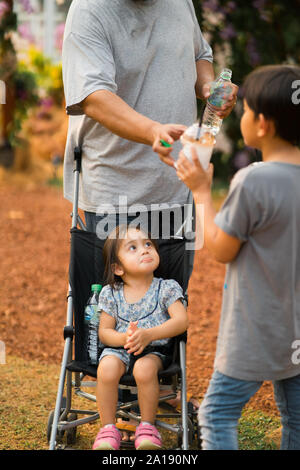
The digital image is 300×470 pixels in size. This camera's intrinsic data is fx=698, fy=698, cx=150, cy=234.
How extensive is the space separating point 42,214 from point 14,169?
2.00 meters

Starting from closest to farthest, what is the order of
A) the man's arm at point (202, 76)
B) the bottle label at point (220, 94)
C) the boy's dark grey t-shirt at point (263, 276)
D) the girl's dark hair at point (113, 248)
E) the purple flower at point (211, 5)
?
1. the boy's dark grey t-shirt at point (263, 276)
2. the bottle label at point (220, 94)
3. the girl's dark hair at point (113, 248)
4. the man's arm at point (202, 76)
5. the purple flower at point (211, 5)

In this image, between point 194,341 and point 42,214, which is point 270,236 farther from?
point 42,214

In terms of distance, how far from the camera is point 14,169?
31.9 feet

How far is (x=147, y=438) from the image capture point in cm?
271

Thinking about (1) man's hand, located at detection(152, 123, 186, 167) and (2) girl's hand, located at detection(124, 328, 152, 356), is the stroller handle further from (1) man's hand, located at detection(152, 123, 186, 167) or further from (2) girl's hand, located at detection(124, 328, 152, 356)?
(2) girl's hand, located at detection(124, 328, 152, 356)

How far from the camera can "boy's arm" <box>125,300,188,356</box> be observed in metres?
2.76

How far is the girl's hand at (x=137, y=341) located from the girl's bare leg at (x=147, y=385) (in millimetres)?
53

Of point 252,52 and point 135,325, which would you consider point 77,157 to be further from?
point 252,52

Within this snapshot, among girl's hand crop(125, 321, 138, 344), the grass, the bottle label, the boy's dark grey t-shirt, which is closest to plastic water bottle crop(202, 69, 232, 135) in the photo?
the bottle label

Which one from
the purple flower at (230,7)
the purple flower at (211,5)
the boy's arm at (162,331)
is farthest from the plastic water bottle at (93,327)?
the purple flower at (230,7)

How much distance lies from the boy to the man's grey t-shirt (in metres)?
0.66

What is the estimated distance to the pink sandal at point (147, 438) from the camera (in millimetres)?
2695

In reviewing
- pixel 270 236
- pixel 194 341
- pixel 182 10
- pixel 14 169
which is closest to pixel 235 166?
pixel 14 169

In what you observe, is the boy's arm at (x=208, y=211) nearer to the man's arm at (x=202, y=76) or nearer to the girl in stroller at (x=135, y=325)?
the girl in stroller at (x=135, y=325)
